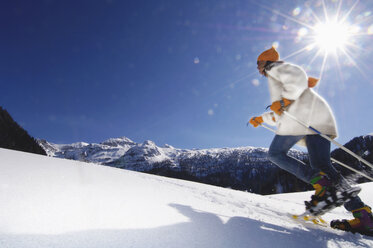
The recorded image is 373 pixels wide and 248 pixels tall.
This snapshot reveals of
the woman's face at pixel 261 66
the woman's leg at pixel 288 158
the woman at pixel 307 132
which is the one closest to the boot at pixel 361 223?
the woman at pixel 307 132

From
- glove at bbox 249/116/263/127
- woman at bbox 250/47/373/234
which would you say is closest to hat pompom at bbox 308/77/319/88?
woman at bbox 250/47/373/234

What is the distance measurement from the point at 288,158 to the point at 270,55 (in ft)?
4.21

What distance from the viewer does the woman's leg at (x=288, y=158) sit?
2.15m


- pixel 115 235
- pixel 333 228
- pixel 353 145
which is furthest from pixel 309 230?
pixel 353 145

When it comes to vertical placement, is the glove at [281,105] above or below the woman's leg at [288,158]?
above

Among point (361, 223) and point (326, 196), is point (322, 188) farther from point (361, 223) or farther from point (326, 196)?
point (361, 223)

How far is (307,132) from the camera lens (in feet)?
6.96

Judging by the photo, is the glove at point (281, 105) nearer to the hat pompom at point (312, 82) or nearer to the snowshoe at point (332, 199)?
the hat pompom at point (312, 82)

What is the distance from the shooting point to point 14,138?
33.8 m

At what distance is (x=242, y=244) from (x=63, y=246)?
922 mm

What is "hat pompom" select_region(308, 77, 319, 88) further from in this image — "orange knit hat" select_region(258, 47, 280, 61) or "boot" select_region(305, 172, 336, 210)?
"boot" select_region(305, 172, 336, 210)

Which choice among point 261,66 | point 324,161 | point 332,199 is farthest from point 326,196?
point 261,66

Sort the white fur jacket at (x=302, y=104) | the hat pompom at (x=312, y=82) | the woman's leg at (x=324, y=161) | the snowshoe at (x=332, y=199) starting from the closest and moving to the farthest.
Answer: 1. the snowshoe at (x=332, y=199)
2. the woman's leg at (x=324, y=161)
3. the white fur jacket at (x=302, y=104)
4. the hat pompom at (x=312, y=82)

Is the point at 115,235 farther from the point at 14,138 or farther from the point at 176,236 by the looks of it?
the point at 14,138
